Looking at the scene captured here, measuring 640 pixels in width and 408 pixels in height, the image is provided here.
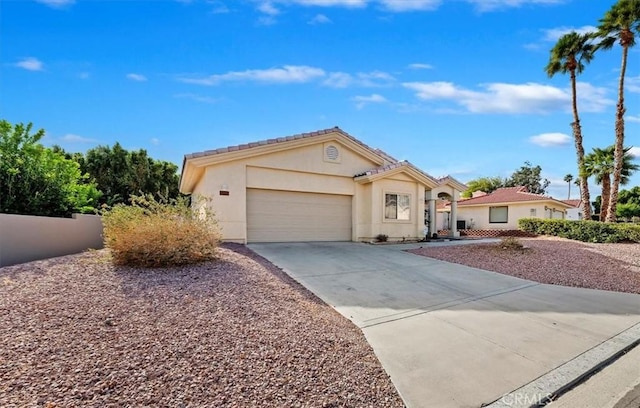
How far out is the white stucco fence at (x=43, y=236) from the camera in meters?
7.51

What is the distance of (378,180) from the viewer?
13.9m

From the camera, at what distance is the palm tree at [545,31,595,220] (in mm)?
20812

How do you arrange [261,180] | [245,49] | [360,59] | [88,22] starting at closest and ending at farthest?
1. [88,22]
2. [245,49]
3. [360,59]
4. [261,180]

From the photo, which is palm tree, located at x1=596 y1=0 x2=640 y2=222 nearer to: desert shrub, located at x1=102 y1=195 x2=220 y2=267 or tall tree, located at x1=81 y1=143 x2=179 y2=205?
desert shrub, located at x1=102 y1=195 x2=220 y2=267

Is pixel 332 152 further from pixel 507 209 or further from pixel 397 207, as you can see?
pixel 507 209

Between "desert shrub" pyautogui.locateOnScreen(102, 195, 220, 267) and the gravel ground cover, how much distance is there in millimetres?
7519

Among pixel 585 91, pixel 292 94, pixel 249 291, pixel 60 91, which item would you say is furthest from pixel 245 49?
pixel 585 91

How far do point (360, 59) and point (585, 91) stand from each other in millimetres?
19512

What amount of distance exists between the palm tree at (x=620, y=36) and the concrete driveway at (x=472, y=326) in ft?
53.3

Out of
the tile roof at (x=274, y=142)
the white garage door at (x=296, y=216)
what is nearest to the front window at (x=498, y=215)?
the tile roof at (x=274, y=142)

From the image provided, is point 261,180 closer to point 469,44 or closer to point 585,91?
point 469,44

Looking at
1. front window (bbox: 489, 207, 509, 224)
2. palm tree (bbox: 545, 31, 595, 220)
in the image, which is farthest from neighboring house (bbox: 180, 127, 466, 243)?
front window (bbox: 489, 207, 509, 224)

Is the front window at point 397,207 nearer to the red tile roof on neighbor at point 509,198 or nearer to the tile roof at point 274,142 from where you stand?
the tile roof at point 274,142

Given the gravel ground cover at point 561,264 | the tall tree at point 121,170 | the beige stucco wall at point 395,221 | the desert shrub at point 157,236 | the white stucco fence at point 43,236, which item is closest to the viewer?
the desert shrub at point 157,236
